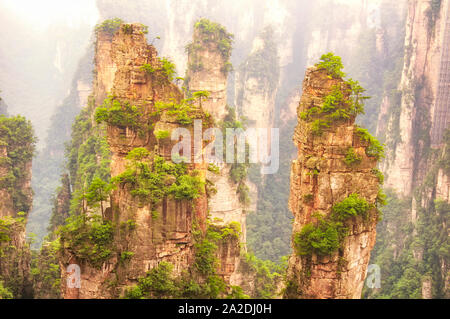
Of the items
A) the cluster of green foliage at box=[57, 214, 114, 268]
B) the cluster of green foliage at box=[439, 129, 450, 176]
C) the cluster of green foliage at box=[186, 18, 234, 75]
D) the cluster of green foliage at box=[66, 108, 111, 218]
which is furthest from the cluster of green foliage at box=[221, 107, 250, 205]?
the cluster of green foliage at box=[57, 214, 114, 268]

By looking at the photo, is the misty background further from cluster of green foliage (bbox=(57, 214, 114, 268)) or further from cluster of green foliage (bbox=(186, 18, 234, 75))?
cluster of green foliage (bbox=(57, 214, 114, 268))

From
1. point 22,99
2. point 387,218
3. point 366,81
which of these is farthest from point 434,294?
point 22,99

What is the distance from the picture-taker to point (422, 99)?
1791 inches

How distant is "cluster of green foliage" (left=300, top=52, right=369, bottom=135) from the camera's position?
Answer: 1659cm

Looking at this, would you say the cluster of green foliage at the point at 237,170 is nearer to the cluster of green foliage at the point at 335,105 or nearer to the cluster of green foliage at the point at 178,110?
the cluster of green foliage at the point at 178,110

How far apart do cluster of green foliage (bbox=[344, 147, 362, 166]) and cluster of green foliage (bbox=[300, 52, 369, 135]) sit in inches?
42.7

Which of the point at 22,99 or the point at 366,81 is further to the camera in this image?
the point at 22,99

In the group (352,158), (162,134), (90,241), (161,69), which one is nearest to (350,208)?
(352,158)

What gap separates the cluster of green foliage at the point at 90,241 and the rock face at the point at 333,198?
20.0 feet

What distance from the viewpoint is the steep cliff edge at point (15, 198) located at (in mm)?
20745

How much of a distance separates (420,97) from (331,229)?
33.7 metres

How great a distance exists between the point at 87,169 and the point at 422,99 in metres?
29.8

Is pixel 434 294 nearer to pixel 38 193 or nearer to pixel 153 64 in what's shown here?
pixel 153 64

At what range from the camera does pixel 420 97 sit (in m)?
45.7
